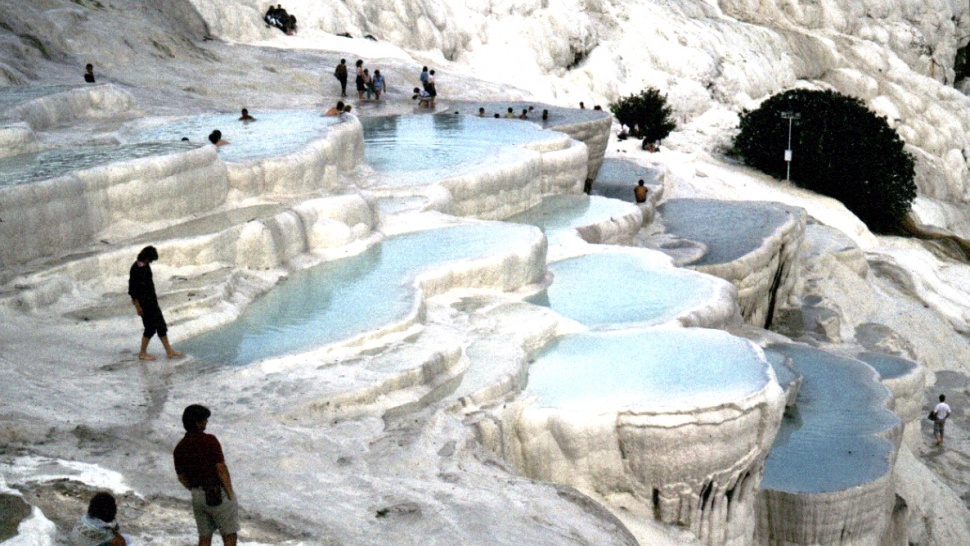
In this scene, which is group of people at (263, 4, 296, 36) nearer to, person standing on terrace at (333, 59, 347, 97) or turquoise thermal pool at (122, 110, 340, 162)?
person standing on terrace at (333, 59, 347, 97)

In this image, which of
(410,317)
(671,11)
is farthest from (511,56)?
(410,317)

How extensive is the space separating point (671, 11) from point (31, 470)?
27683 millimetres

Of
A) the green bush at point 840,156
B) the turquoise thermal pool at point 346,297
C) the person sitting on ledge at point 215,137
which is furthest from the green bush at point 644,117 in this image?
the person sitting on ledge at point 215,137

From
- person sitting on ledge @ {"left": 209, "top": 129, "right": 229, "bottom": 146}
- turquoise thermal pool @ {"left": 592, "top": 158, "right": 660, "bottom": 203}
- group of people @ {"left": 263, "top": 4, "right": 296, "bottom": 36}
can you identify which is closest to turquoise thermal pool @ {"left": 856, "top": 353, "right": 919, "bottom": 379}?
turquoise thermal pool @ {"left": 592, "top": 158, "right": 660, "bottom": 203}

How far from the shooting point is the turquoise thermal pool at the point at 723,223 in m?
14.9

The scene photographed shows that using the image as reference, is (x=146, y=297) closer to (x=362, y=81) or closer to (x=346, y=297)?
(x=346, y=297)

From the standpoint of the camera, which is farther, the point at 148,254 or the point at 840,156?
the point at 840,156

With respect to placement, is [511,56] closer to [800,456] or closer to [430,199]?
[430,199]

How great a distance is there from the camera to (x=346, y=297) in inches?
373

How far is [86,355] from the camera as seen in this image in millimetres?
7625

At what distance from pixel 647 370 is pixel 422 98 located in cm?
1148

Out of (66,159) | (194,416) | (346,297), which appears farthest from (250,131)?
(194,416)

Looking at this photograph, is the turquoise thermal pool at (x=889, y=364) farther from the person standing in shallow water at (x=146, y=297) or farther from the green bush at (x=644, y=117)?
the green bush at (x=644, y=117)

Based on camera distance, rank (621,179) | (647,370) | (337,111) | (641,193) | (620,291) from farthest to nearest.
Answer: (621,179) → (641,193) → (337,111) → (620,291) → (647,370)
